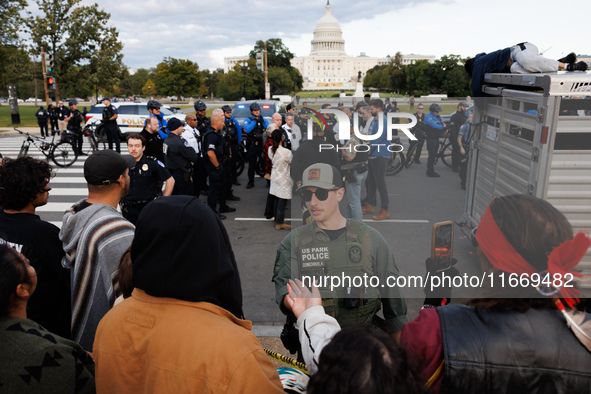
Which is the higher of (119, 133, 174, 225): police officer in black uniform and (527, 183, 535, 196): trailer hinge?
(527, 183, 535, 196): trailer hinge

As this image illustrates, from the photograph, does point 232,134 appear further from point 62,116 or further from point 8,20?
point 8,20

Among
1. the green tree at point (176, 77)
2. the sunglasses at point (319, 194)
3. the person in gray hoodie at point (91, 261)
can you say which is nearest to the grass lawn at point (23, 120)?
the green tree at point (176, 77)

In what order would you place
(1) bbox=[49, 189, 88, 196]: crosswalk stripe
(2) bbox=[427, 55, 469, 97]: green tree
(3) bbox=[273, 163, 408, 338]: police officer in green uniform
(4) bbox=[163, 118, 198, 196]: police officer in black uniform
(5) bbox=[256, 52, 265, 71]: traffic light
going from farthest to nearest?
(2) bbox=[427, 55, 469, 97]: green tree, (5) bbox=[256, 52, 265, 71]: traffic light, (1) bbox=[49, 189, 88, 196]: crosswalk stripe, (4) bbox=[163, 118, 198, 196]: police officer in black uniform, (3) bbox=[273, 163, 408, 338]: police officer in green uniform

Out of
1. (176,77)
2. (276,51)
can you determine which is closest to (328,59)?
(276,51)

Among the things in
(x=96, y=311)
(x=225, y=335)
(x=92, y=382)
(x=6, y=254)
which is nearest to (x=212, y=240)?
(x=225, y=335)

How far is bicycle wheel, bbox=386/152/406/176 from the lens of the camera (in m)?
2.08

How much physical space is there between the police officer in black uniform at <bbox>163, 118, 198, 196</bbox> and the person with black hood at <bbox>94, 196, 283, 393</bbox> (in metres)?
5.79

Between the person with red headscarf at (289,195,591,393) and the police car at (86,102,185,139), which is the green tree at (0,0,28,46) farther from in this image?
the person with red headscarf at (289,195,591,393)

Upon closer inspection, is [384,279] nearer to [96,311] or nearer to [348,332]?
[348,332]

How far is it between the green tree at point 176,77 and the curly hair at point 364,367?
69435 mm

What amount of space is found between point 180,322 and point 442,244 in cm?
121

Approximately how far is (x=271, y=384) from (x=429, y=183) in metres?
1.45

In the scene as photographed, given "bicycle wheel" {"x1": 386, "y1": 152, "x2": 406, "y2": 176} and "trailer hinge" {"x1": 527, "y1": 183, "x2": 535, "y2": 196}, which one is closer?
"bicycle wheel" {"x1": 386, "y1": 152, "x2": 406, "y2": 176}

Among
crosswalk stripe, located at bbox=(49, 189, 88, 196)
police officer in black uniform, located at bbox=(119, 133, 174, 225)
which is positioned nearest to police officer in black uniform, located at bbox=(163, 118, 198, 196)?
police officer in black uniform, located at bbox=(119, 133, 174, 225)
